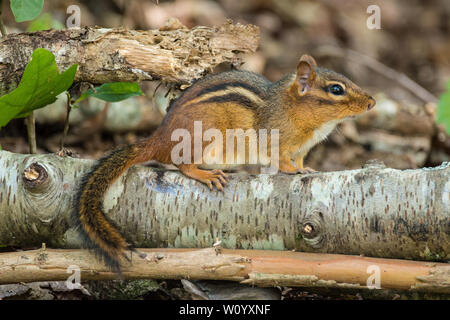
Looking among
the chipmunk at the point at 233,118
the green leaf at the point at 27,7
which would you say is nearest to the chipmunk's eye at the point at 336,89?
the chipmunk at the point at 233,118

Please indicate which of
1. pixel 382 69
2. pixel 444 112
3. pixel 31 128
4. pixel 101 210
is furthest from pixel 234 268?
pixel 382 69

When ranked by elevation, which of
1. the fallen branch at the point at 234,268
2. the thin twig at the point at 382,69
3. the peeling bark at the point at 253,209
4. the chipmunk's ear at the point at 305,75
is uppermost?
the thin twig at the point at 382,69

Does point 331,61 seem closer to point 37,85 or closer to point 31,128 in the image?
point 31,128

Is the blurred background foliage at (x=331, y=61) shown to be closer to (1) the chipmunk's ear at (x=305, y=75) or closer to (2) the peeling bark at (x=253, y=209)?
(1) the chipmunk's ear at (x=305, y=75)

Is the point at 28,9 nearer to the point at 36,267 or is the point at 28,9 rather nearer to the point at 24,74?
the point at 24,74

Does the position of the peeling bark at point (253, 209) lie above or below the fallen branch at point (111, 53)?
below

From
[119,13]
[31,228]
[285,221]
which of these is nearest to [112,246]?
[31,228]

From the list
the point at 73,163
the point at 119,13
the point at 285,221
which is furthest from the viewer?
the point at 119,13
